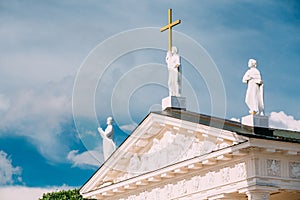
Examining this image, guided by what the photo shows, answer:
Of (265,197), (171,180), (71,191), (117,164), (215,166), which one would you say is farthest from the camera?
(71,191)

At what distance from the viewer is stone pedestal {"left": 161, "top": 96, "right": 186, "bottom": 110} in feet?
92.2

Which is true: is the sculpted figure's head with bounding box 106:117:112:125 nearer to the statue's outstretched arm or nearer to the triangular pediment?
the statue's outstretched arm

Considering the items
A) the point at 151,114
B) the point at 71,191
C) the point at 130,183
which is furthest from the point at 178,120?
the point at 71,191

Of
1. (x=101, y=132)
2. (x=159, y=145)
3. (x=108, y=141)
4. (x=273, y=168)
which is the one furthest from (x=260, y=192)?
(x=101, y=132)

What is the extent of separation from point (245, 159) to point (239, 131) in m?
0.92

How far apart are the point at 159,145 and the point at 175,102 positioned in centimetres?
179

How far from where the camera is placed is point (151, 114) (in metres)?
27.6

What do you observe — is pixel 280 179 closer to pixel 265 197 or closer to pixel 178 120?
pixel 265 197

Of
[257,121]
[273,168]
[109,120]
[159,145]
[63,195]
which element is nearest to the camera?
[273,168]

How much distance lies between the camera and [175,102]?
2819 centimetres

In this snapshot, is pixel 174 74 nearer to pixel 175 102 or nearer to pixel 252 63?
pixel 175 102

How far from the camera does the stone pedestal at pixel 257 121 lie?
78.7 feet

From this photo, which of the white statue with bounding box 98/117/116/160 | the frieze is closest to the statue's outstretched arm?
the white statue with bounding box 98/117/116/160

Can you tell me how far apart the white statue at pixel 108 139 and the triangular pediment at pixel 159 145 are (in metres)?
0.54
